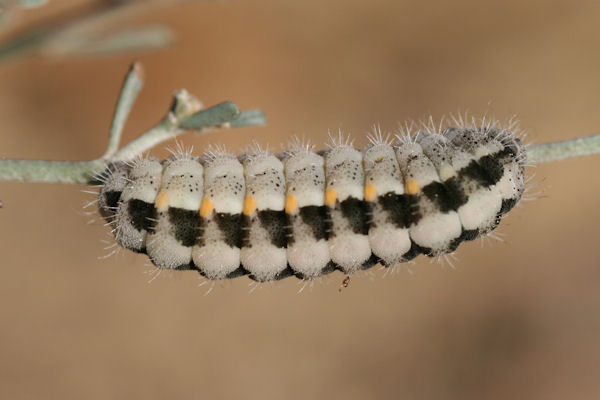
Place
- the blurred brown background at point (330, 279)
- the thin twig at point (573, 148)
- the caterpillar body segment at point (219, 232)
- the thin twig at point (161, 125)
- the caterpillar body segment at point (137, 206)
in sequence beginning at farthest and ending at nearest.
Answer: the blurred brown background at point (330, 279) → the caterpillar body segment at point (137, 206) → the caterpillar body segment at point (219, 232) → the thin twig at point (161, 125) → the thin twig at point (573, 148)

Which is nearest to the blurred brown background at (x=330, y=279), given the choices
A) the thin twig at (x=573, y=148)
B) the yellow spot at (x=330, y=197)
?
the yellow spot at (x=330, y=197)

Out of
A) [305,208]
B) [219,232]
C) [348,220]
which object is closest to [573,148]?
[348,220]

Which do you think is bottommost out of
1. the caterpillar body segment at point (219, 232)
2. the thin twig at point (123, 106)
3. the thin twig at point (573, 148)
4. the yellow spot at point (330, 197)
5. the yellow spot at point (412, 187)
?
the caterpillar body segment at point (219, 232)

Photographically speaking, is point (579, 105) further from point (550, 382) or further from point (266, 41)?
point (266, 41)

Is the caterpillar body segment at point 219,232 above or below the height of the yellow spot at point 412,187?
below

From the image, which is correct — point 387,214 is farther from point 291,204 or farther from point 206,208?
point 206,208

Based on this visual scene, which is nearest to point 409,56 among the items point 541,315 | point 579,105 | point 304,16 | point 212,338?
point 304,16

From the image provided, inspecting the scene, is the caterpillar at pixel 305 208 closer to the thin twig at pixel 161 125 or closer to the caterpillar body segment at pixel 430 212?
the caterpillar body segment at pixel 430 212
